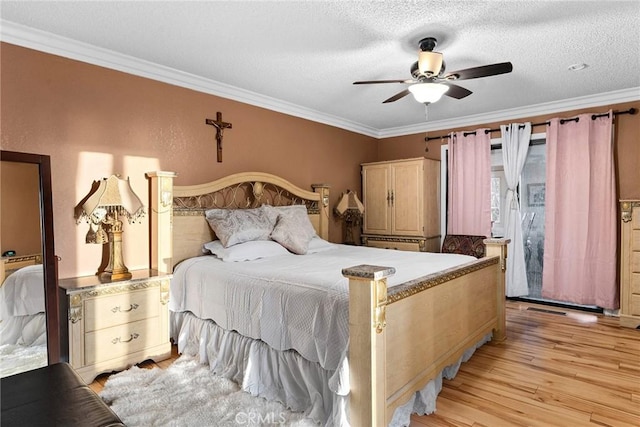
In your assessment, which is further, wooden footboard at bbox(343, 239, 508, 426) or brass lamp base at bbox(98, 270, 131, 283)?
brass lamp base at bbox(98, 270, 131, 283)

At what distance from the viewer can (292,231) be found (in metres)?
3.64

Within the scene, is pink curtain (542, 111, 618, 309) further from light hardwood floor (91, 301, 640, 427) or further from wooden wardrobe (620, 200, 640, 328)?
light hardwood floor (91, 301, 640, 427)

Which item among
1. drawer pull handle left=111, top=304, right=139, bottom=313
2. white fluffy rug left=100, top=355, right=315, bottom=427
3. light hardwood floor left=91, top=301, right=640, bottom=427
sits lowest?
light hardwood floor left=91, top=301, right=640, bottom=427

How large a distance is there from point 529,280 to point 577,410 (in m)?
2.87

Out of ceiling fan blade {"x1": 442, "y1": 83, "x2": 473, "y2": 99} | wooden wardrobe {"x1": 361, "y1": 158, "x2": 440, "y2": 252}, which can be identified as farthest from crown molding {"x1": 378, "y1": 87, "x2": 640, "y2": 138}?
ceiling fan blade {"x1": 442, "y1": 83, "x2": 473, "y2": 99}

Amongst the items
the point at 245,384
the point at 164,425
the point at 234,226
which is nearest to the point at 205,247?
the point at 234,226

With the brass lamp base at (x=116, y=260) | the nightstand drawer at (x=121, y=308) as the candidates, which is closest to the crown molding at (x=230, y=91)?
the brass lamp base at (x=116, y=260)

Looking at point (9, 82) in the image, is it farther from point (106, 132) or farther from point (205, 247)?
point (205, 247)

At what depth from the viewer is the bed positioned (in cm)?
214

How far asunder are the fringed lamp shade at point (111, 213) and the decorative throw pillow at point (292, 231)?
49.5 inches

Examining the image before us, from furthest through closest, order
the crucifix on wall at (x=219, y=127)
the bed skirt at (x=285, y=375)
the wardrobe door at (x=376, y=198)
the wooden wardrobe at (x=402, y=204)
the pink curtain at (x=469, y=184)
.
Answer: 1. the wardrobe door at (x=376, y=198)
2. the wooden wardrobe at (x=402, y=204)
3. the pink curtain at (x=469, y=184)
4. the crucifix on wall at (x=219, y=127)
5. the bed skirt at (x=285, y=375)

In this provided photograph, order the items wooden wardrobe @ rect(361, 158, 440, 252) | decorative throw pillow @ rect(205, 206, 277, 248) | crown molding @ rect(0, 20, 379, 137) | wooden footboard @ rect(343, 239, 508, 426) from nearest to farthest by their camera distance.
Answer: wooden footboard @ rect(343, 239, 508, 426) < crown molding @ rect(0, 20, 379, 137) < decorative throw pillow @ rect(205, 206, 277, 248) < wooden wardrobe @ rect(361, 158, 440, 252)

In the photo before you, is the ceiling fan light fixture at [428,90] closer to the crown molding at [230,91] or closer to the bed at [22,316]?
the crown molding at [230,91]

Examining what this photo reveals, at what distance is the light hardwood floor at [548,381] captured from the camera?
213cm
